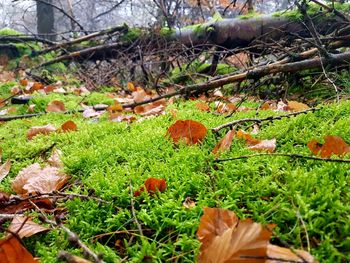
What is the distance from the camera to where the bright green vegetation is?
912 millimetres

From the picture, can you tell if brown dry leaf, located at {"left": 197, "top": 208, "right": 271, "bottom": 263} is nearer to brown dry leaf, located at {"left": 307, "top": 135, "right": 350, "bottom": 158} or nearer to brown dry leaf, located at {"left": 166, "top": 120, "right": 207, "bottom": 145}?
brown dry leaf, located at {"left": 307, "top": 135, "right": 350, "bottom": 158}

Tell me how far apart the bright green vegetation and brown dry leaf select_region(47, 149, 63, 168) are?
0.05 m

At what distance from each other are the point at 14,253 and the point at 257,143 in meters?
1.08

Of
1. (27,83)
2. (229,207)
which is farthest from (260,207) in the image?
(27,83)

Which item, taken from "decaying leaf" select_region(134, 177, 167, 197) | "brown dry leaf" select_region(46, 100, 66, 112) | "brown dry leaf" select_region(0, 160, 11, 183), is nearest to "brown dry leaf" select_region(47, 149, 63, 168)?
"brown dry leaf" select_region(0, 160, 11, 183)

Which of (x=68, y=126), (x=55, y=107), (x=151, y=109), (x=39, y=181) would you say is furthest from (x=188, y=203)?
(x=55, y=107)

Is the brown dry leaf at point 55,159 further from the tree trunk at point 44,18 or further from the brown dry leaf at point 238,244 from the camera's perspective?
the tree trunk at point 44,18

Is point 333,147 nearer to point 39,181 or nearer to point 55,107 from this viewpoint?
point 39,181

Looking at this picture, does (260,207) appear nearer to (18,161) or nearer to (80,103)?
(18,161)

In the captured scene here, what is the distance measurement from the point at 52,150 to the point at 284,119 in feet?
4.61

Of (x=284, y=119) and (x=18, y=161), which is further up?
(x=284, y=119)

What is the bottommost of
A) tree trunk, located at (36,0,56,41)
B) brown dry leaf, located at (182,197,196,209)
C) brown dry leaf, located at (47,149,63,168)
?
brown dry leaf, located at (47,149,63,168)

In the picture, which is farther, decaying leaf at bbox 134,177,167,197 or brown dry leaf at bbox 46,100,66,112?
brown dry leaf at bbox 46,100,66,112

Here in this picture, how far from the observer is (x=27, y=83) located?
5242 millimetres
